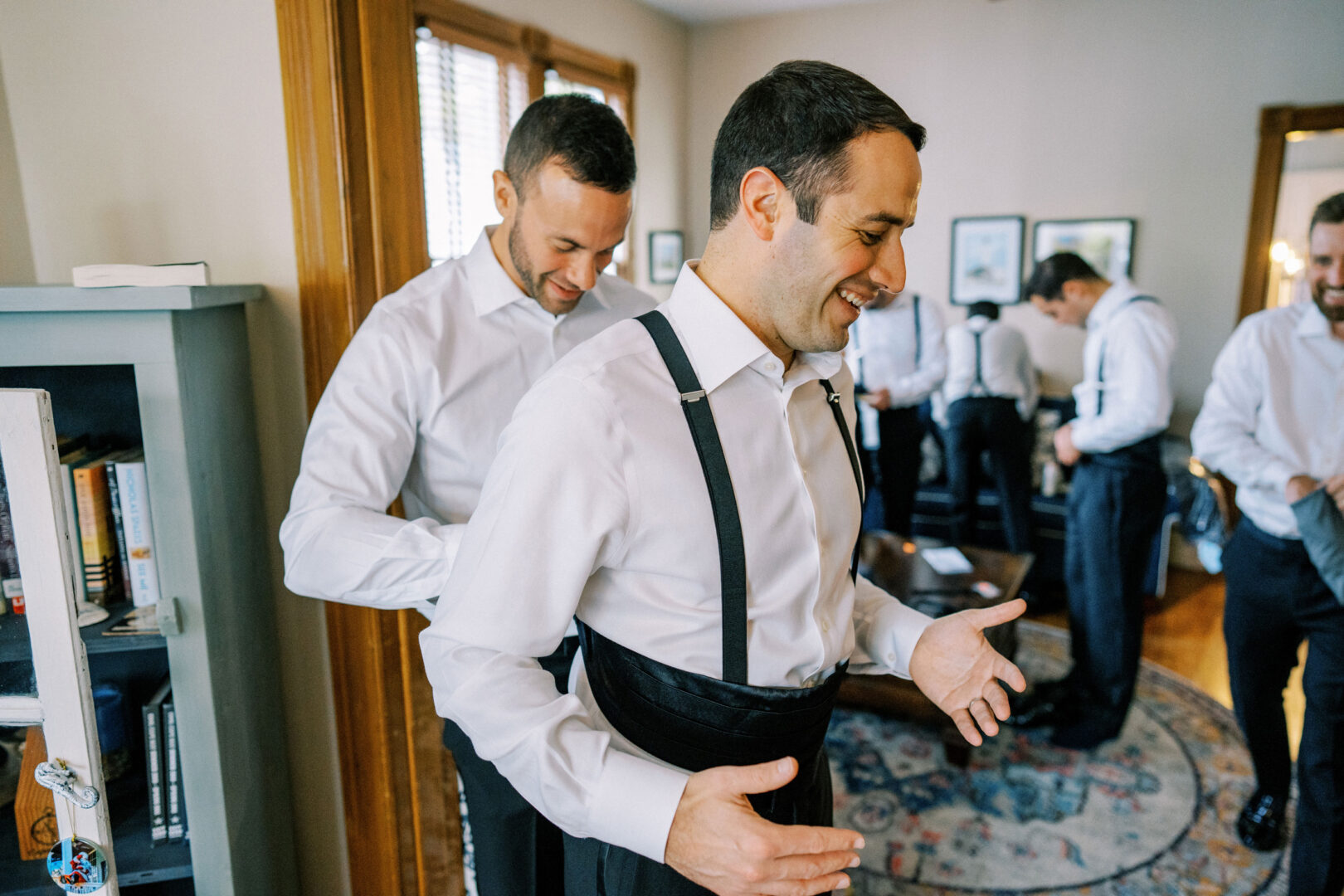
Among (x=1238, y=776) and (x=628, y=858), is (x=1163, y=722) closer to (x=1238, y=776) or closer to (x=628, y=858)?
(x=1238, y=776)

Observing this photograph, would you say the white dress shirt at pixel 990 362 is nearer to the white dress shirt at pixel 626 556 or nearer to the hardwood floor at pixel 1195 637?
the hardwood floor at pixel 1195 637

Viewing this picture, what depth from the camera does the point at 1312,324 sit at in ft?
7.12

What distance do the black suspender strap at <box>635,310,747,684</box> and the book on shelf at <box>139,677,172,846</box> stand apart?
104cm

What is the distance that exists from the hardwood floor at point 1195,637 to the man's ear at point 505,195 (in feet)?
10.3

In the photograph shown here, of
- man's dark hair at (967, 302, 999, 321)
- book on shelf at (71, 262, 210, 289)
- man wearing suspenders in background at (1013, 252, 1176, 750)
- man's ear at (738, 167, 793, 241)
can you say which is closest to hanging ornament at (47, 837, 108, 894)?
book on shelf at (71, 262, 210, 289)

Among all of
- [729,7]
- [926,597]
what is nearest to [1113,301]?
[926,597]

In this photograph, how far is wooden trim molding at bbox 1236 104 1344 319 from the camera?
187 inches

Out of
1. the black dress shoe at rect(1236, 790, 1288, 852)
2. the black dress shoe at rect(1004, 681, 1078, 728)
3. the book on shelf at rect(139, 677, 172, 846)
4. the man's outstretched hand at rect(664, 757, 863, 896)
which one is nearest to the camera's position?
the man's outstretched hand at rect(664, 757, 863, 896)

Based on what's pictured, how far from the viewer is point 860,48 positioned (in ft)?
19.3

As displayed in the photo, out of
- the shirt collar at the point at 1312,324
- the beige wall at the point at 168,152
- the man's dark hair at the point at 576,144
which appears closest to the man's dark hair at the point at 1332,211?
the shirt collar at the point at 1312,324

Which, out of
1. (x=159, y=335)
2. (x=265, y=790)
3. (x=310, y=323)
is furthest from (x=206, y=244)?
(x=265, y=790)

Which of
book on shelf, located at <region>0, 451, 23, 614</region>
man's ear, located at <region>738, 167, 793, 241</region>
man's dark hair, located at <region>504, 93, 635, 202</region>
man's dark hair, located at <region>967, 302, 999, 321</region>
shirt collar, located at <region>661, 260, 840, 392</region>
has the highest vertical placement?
man's dark hair, located at <region>504, 93, 635, 202</region>

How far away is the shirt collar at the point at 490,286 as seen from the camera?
4.98 ft

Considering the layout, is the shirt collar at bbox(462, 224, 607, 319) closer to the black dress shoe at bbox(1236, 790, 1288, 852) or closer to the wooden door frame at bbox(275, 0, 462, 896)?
the wooden door frame at bbox(275, 0, 462, 896)
